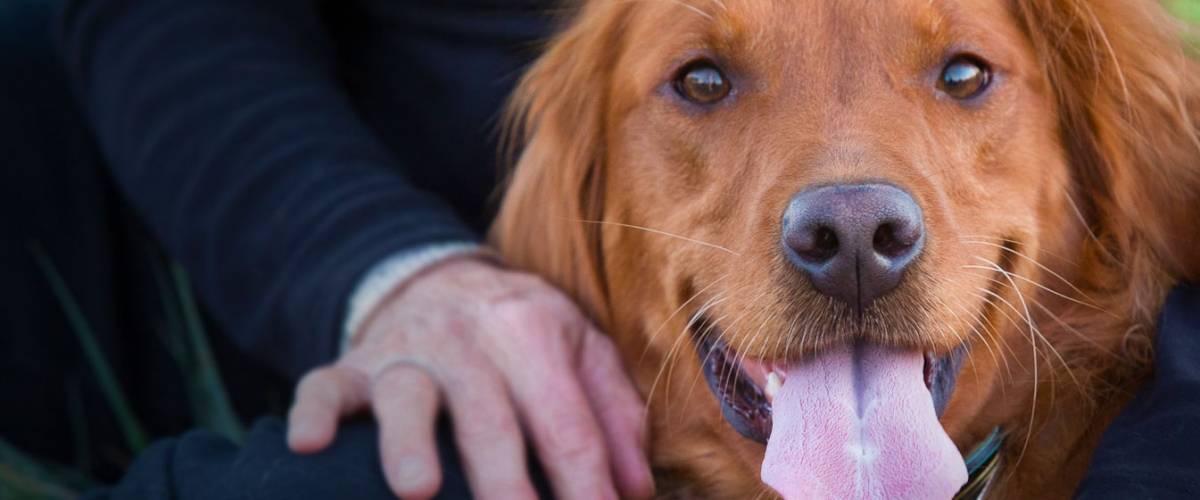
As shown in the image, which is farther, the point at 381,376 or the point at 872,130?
the point at 381,376

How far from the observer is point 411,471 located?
2.38 meters

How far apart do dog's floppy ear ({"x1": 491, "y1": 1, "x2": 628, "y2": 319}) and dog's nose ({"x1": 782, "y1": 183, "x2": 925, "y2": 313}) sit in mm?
787

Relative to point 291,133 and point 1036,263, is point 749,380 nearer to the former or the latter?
point 1036,263

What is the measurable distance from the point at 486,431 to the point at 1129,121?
4.74ft

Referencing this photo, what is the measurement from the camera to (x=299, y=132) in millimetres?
3297

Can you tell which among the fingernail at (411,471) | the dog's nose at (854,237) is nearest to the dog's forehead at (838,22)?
the dog's nose at (854,237)

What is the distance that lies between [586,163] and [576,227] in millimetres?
151

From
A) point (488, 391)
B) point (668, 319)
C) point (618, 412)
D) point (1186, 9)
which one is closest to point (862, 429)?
point (668, 319)

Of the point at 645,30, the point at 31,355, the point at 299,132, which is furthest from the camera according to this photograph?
the point at 31,355

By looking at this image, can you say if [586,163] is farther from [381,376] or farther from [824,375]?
[824,375]

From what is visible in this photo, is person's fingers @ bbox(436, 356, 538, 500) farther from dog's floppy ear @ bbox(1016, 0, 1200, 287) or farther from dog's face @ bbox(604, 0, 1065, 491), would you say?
dog's floppy ear @ bbox(1016, 0, 1200, 287)

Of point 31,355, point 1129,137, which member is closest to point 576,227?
point 1129,137

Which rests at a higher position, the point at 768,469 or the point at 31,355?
the point at 768,469

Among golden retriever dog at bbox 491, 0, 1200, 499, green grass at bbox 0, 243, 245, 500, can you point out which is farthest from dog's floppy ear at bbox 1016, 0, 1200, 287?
→ green grass at bbox 0, 243, 245, 500
